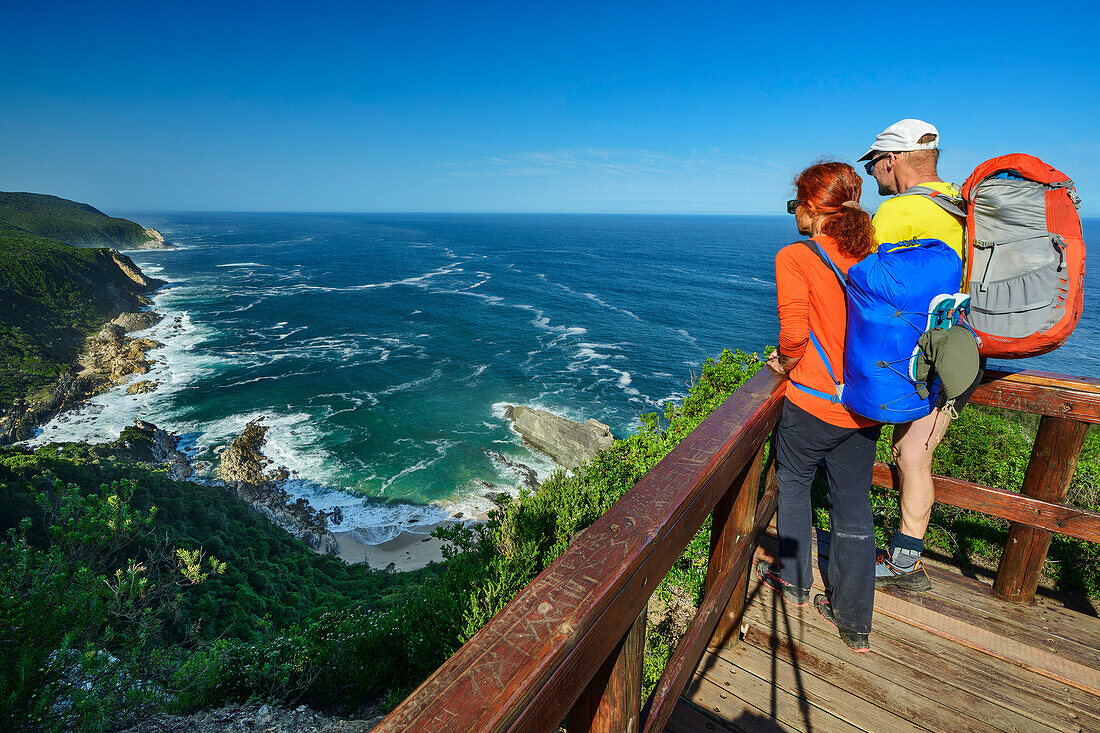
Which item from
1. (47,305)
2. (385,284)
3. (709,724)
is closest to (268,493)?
(709,724)

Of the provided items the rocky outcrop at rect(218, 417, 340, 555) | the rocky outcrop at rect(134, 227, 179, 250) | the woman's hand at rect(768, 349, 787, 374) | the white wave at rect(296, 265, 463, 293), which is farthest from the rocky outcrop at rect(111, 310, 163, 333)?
the rocky outcrop at rect(134, 227, 179, 250)

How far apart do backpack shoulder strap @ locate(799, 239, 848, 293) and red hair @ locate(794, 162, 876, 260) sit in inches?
3.2

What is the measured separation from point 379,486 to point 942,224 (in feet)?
78.8

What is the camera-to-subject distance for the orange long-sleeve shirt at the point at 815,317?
89.9 inches

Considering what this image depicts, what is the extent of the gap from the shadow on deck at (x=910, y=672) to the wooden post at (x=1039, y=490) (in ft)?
0.40

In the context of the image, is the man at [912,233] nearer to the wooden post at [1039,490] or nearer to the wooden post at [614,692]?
the wooden post at [1039,490]

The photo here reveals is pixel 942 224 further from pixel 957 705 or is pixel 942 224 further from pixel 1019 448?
pixel 1019 448

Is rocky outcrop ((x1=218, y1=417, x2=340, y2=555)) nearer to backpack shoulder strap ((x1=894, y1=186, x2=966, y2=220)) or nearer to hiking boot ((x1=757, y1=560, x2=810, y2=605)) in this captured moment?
hiking boot ((x1=757, y1=560, x2=810, y2=605))

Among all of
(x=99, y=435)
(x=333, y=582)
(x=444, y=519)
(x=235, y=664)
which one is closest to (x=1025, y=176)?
(x=235, y=664)

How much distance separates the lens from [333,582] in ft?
54.9

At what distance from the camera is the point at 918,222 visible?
2.20 meters

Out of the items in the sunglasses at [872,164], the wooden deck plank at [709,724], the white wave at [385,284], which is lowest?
the white wave at [385,284]

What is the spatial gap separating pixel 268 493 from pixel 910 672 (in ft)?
81.5

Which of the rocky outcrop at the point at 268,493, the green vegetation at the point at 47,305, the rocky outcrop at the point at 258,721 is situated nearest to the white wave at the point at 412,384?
the rocky outcrop at the point at 268,493
